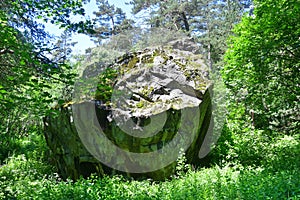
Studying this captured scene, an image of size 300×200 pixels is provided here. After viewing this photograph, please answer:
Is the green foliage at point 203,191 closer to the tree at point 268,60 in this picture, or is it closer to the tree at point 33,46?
the tree at point 33,46

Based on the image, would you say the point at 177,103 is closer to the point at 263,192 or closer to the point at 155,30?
the point at 263,192

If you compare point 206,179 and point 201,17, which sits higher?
point 201,17

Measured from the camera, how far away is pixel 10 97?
3.30 metres

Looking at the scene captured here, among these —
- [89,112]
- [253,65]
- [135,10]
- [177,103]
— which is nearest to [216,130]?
[177,103]

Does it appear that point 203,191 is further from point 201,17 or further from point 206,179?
point 201,17

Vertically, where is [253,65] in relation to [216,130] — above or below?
above

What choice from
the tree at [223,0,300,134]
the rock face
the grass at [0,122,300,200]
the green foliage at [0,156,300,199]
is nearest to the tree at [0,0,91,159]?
the green foliage at [0,156,300,199]

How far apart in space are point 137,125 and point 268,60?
2.96m

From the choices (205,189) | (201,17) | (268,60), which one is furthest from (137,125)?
(201,17)

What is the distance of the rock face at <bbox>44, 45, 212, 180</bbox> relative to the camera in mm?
6172

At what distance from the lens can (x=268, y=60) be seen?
18.1 feet

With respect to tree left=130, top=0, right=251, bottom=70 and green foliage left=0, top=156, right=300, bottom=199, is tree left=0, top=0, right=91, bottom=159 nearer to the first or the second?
green foliage left=0, top=156, right=300, bottom=199

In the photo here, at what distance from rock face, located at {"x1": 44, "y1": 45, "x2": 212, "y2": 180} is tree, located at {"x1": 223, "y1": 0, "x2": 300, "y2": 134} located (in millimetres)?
1135

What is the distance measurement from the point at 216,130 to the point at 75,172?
4143 mm
